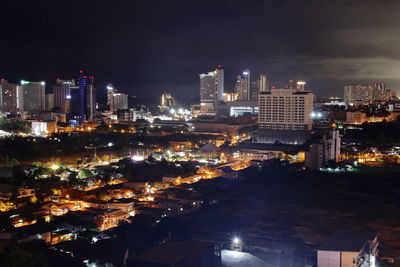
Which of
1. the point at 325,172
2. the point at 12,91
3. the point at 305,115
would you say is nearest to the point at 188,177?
the point at 325,172

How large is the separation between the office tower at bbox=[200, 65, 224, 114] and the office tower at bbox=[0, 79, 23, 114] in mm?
11246

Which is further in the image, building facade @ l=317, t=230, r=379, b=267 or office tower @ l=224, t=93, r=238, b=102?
office tower @ l=224, t=93, r=238, b=102

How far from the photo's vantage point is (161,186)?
9469mm

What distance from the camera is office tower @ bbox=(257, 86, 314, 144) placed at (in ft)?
54.0

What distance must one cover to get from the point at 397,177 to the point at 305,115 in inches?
263

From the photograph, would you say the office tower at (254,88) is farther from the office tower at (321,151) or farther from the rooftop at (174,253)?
the rooftop at (174,253)

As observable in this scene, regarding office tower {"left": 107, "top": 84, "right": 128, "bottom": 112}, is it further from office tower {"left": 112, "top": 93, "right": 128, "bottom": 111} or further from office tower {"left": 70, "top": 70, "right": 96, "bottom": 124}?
office tower {"left": 70, "top": 70, "right": 96, "bottom": 124}

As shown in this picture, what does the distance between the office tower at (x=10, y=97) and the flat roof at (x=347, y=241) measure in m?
24.1

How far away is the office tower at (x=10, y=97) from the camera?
25.5 meters

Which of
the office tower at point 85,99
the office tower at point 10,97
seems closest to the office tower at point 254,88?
the office tower at point 85,99

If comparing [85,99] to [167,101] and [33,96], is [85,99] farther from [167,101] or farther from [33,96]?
[167,101]

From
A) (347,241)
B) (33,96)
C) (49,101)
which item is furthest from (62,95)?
(347,241)

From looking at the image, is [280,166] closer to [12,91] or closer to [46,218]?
[46,218]

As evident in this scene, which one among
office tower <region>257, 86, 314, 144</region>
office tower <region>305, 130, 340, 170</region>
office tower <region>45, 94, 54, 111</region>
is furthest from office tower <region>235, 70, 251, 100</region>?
office tower <region>305, 130, 340, 170</region>
